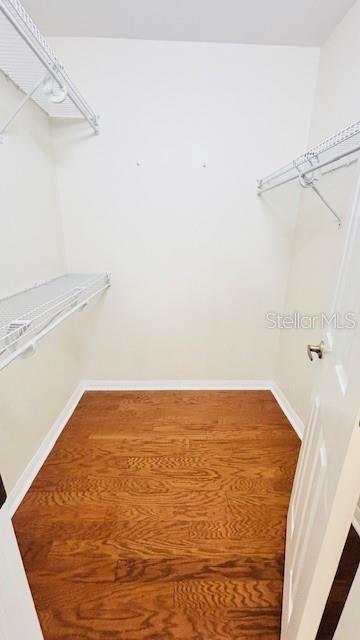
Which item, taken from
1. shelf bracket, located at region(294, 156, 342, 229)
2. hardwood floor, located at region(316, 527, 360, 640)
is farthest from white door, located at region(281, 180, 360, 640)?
shelf bracket, located at region(294, 156, 342, 229)

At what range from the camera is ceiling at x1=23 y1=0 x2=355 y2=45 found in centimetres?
141

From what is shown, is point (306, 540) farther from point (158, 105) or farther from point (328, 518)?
point (158, 105)

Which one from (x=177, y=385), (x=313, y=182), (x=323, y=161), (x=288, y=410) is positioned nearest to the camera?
(x=313, y=182)

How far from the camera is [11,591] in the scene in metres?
0.66

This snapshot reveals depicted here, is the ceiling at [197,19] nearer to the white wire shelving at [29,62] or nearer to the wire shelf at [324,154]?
the white wire shelving at [29,62]

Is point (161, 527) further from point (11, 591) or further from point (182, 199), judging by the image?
point (182, 199)

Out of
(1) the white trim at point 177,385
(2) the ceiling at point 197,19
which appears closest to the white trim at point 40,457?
(1) the white trim at point 177,385

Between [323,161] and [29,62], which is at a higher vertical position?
[29,62]

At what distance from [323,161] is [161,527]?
2.10 meters

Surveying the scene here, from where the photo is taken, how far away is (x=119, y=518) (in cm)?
137

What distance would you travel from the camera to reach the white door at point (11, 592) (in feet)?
2.05

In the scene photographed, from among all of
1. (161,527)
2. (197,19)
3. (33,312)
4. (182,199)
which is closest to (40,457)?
(161,527)

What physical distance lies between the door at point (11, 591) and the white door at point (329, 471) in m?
0.70

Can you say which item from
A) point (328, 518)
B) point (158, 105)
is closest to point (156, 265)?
point (158, 105)
